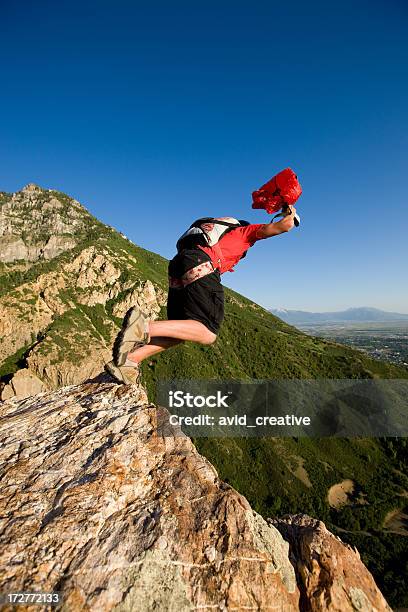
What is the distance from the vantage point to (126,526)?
4.54 metres

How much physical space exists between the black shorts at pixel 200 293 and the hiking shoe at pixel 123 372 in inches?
63.8

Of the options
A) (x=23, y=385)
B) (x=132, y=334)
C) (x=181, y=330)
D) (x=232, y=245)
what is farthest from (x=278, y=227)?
(x=23, y=385)

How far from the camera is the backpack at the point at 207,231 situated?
6.20 metres

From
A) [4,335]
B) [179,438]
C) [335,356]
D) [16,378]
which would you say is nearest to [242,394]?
[335,356]

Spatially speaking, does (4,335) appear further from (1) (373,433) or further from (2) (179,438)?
(1) (373,433)

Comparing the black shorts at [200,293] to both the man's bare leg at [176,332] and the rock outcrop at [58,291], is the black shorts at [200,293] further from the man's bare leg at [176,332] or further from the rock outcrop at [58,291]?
the rock outcrop at [58,291]

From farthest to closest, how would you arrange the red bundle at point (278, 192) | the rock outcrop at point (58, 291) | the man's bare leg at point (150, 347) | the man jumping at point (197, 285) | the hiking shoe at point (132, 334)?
the rock outcrop at point (58, 291), the man's bare leg at point (150, 347), the red bundle at point (278, 192), the man jumping at point (197, 285), the hiking shoe at point (132, 334)

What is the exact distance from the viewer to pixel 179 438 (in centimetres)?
667

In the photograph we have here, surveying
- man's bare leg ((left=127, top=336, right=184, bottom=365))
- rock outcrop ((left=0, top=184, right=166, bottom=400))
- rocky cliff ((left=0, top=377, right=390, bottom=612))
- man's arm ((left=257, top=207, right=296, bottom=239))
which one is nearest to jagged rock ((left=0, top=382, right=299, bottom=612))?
rocky cliff ((left=0, top=377, right=390, bottom=612))

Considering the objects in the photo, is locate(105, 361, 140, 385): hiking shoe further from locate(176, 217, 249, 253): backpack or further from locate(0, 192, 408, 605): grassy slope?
locate(0, 192, 408, 605): grassy slope

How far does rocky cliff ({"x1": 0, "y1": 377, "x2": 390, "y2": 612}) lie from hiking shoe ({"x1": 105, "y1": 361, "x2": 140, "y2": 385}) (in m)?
0.67

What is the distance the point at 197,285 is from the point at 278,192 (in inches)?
92.1

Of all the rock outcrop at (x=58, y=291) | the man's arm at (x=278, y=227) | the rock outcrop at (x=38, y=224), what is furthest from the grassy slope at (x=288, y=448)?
→ the man's arm at (x=278, y=227)

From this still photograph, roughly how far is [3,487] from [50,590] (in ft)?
5.66
